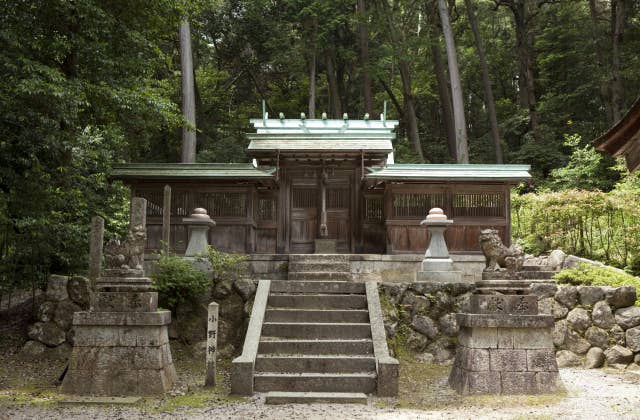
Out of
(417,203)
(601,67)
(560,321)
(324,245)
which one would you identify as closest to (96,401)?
(324,245)

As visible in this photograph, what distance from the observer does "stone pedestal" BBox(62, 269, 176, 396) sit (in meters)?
8.27

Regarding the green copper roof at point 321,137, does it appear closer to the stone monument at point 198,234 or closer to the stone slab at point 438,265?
the stone monument at point 198,234

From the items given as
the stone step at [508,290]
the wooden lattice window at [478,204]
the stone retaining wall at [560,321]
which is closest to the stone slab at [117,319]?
the stone retaining wall at [560,321]

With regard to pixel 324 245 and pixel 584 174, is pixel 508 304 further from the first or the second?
pixel 584 174

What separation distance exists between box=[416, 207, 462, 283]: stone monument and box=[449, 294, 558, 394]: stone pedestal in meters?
3.15

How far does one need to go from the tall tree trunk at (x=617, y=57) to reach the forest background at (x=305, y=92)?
0.26 feet

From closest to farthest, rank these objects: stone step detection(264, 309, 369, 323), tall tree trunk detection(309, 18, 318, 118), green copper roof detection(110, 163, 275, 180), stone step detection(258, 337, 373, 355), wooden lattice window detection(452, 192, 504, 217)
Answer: stone step detection(258, 337, 373, 355) → stone step detection(264, 309, 369, 323) → green copper roof detection(110, 163, 275, 180) → wooden lattice window detection(452, 192, 504, 217) → tall tree trunk detection(309, 18, 318, 118)

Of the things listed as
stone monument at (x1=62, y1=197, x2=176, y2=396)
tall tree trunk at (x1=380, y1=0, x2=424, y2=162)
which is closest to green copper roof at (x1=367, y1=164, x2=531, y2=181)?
stone monument at (x1=62, y1=197, x2=176, y2=396)

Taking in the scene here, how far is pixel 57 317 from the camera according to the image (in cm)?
1076

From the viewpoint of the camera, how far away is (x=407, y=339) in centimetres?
1059

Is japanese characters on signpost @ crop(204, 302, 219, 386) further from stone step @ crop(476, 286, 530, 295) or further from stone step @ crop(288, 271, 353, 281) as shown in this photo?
stone step @ crop(476, 286, 530, 295)

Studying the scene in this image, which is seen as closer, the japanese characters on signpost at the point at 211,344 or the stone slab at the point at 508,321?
the stone slab at the point at 508,321

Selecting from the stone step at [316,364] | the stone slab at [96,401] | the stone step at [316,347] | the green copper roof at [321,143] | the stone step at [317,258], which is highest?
the green copper roof at [321,143]

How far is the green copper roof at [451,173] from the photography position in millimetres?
14422
